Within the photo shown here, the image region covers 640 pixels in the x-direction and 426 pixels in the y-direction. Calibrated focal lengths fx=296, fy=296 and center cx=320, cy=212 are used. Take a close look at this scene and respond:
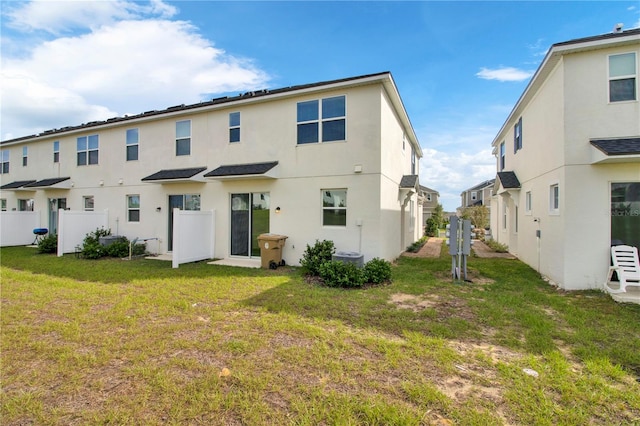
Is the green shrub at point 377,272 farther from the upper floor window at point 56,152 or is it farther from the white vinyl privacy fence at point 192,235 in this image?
the upper floor window at point 56,152

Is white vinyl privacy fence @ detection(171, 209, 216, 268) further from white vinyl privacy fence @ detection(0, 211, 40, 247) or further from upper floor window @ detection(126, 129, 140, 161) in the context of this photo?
white vinyl privacy fence @ detection(0, 211, 40, 247)

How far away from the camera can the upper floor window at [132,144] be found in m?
13.3

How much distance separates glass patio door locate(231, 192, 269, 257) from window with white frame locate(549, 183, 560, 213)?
8849mm

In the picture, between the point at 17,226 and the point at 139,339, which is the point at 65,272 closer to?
the point at 139,339

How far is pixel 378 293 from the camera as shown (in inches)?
275

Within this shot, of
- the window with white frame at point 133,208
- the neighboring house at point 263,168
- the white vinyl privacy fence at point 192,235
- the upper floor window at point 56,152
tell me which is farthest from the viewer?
the upper floor window at point 56,152

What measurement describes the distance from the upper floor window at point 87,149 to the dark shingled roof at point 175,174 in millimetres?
4713

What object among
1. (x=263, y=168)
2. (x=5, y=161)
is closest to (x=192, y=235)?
(x=263, y=168)

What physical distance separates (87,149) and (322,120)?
12.6 m

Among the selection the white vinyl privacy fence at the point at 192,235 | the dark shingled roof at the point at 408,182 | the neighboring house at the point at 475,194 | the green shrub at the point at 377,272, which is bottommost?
the green shrub at the point at 377,272

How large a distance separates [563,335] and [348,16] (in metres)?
10.8

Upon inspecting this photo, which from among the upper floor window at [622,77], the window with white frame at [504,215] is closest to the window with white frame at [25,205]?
the upper floor window at [622,77]

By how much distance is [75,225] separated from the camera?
505 inches

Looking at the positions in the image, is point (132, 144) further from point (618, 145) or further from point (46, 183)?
point (618, 145)
